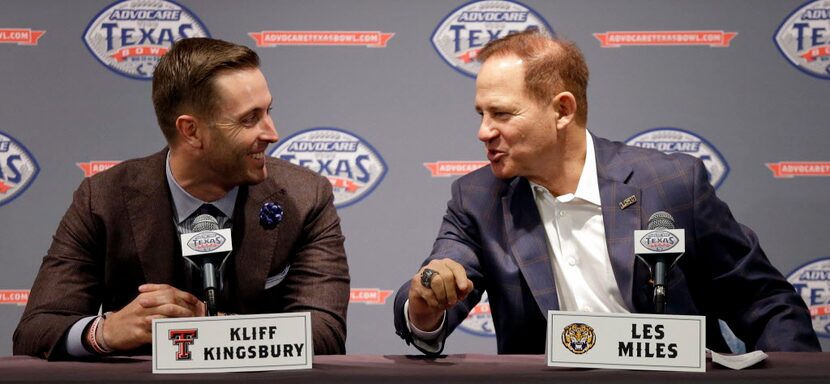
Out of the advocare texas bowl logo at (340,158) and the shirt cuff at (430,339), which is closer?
the shirt cuff at (430,339)

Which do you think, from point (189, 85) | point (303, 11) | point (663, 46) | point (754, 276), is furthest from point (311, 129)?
point (754, 276)

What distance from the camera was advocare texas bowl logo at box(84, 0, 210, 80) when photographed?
3756 mm

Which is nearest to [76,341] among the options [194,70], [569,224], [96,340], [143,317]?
[96,340]

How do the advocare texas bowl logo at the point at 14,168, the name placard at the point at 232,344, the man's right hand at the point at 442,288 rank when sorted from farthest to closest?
the advocare texas bowl logo at the point at 14,168 < the man's right hand at the point at 442,288 < the name placard at the point at 232,344

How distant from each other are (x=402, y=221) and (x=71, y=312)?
1.62 metres

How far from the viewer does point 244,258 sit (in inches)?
100

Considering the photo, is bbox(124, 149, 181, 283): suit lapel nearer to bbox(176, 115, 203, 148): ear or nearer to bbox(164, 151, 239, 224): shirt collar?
bbox(164, 151, 239, 224): shirt collar

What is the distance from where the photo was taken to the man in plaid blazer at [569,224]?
2473mm

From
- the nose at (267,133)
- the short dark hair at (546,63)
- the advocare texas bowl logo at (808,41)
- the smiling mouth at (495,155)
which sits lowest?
the smiling mouth at (495,155)

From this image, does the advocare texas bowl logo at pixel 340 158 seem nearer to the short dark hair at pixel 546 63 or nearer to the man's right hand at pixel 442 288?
the short dark hair at pixel 546 63

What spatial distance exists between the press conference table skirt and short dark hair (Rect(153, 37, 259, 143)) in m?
0.88

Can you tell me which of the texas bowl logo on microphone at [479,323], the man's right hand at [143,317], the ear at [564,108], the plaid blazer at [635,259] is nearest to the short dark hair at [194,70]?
the man's right hand at [143,317]

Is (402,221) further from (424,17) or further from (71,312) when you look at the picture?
(71,312)

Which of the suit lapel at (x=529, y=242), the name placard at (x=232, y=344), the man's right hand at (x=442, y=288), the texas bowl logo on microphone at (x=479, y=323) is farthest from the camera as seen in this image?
the texas bowl logo on microphone at (x=479, y=323)
